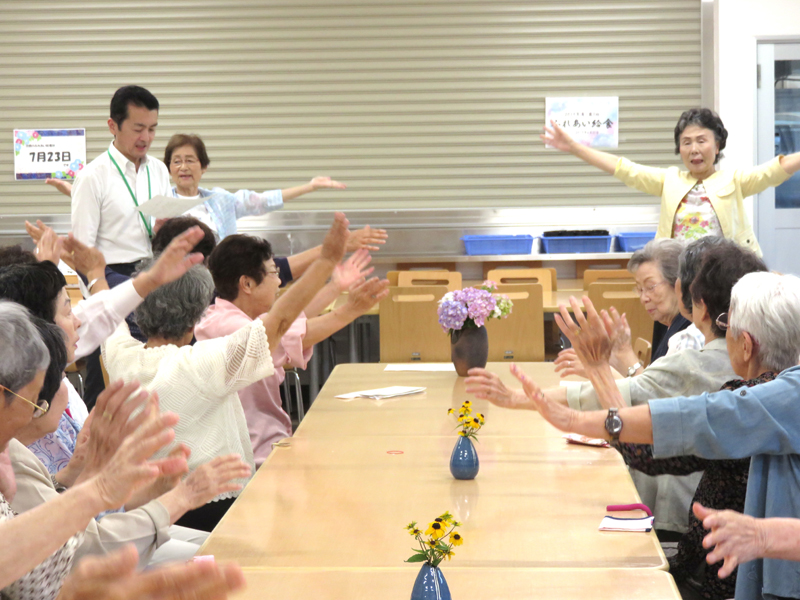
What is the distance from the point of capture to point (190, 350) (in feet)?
8.45

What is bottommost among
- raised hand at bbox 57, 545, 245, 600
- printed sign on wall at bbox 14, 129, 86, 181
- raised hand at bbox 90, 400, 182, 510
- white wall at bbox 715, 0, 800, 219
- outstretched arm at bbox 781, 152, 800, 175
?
raised hand at bbox 57, 545, 245, 600

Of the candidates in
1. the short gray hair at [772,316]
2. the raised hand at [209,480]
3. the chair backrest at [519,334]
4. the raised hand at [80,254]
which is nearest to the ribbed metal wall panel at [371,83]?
the chair backrest at [519,334]

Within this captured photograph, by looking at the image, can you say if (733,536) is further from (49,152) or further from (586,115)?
(49,152)

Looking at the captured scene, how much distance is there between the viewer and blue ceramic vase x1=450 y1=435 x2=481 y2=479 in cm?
233

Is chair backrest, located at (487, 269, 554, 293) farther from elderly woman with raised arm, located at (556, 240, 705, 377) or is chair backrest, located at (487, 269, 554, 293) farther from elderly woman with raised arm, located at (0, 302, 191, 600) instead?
elderly woman with raised arm, located at (0, 302, 191, 600)

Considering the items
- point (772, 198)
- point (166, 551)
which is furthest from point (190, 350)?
point (772, 198)

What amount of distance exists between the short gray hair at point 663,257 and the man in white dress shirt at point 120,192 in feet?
8.35

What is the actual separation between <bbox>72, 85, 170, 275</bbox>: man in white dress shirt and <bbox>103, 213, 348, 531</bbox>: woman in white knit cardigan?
1.86 m

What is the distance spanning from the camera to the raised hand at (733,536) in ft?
4.99

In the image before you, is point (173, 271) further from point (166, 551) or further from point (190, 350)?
point (166, 551)

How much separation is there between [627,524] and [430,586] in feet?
2.23

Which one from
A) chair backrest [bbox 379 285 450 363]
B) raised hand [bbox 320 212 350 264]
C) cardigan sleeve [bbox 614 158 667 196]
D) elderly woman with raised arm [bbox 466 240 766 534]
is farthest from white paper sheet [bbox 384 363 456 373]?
cardigan sleeve [bbox 614 158 667 196]

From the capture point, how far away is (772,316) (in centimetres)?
195

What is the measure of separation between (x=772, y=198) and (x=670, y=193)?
2704 millimetres
